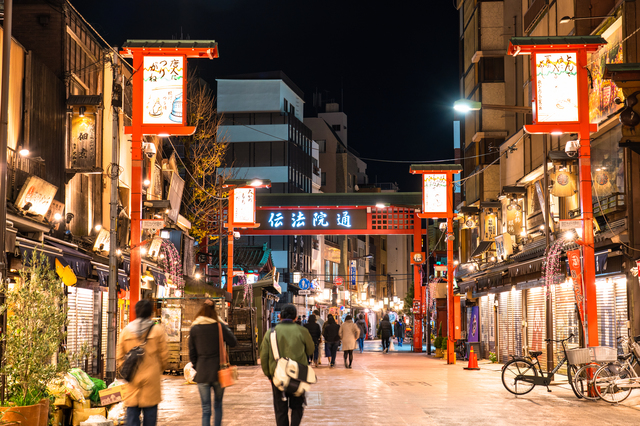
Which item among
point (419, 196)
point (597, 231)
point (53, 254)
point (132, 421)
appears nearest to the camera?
point (132, 421)

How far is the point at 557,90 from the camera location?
1744 centimetres

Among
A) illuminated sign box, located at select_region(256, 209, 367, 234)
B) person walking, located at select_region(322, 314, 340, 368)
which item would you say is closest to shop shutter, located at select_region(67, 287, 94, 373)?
person walking, located at select_region(322, 314, 340, 368)

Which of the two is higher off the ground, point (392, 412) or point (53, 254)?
point (53, 254)

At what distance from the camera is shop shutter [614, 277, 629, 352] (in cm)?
1880

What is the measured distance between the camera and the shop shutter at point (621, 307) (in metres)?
18.8

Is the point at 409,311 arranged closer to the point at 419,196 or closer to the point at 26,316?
the point at 419,196

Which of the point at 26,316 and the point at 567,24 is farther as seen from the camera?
the point at 567,24

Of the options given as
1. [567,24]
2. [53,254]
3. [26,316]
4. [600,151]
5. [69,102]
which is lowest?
[26,316]

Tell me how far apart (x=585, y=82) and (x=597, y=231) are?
15.2 ft

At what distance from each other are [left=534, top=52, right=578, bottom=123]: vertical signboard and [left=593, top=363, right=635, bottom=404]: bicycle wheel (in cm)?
556

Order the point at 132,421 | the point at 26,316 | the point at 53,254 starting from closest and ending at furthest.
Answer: the point at 132,421
the point at 26,316
the point at 53,254

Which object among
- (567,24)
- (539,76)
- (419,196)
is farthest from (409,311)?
(539,76)

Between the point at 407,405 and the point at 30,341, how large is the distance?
741cm

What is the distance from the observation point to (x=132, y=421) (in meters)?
9.25
